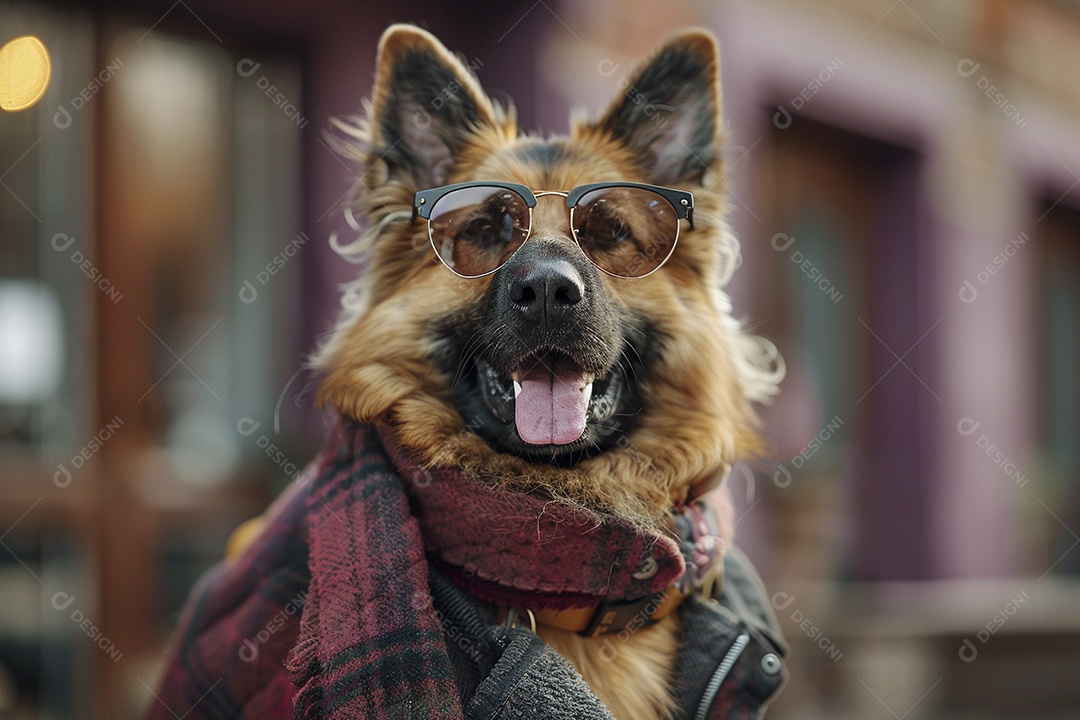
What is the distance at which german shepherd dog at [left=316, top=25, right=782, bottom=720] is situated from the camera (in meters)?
1.77

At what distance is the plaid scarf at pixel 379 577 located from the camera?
63.9 inches

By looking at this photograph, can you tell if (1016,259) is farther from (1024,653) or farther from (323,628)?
(323,628)

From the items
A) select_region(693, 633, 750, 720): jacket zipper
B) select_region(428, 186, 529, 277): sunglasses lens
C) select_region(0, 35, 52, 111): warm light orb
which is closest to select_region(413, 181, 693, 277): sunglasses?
select_region(428, 186, 529, 277): sunglasses lens

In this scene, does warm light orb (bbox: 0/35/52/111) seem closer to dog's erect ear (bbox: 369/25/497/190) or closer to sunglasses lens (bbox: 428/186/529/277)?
dog's erect ear (bbox: 369/25/497/190)

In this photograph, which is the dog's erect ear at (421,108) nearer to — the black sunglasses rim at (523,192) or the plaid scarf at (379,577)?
the black sunglasses rim at (523,192)

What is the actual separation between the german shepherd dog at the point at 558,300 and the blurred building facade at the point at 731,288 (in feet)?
0.83

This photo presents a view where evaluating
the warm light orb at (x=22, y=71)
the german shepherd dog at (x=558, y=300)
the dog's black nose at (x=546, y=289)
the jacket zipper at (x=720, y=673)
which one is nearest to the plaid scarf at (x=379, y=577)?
the german shepherd dog at (x=558, y=300)

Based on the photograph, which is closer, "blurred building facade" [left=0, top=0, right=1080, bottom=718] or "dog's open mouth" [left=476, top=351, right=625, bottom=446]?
"dog's open mouth" [left=476, top=351, right=625, bottom=446]

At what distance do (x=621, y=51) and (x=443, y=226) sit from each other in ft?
12.4

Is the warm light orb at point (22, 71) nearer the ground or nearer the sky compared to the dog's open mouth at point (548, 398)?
nearer the sky

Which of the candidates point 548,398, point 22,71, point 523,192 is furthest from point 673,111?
point 22,71

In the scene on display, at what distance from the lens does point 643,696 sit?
73.9 inches

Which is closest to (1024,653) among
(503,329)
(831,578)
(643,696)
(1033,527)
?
(831,578)

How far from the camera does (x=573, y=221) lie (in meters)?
1.78
